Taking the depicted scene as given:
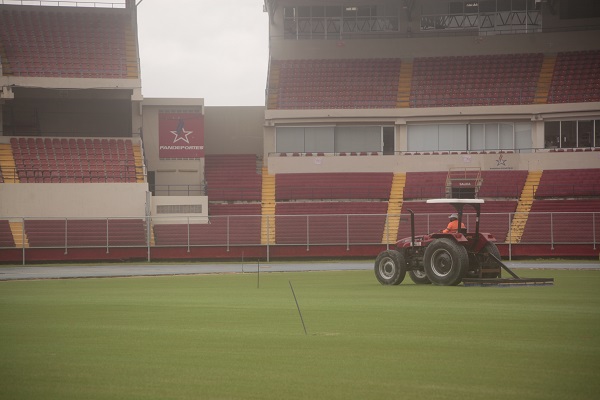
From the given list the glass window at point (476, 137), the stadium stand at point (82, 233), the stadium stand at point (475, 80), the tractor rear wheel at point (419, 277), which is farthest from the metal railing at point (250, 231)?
the tractor rear wheel at point (419, 277)

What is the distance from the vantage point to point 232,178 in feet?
177

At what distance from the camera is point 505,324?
12.8m

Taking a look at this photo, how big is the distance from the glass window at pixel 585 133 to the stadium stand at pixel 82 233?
27021mm

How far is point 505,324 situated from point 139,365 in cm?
595

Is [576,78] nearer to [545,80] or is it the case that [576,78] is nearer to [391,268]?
[545,80]

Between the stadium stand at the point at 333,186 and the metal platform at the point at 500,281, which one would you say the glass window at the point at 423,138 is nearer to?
the stadium stand at the point at 333,186

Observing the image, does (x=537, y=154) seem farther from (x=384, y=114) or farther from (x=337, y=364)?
(x=337, y=364)

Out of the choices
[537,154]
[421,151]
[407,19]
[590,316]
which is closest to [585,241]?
[537,154]

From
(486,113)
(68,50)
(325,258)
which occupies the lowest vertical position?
(325,258)

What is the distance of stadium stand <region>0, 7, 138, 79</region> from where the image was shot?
52250mm

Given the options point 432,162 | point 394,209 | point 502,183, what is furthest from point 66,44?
point 502,183

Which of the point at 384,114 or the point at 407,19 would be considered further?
the point at 407,19

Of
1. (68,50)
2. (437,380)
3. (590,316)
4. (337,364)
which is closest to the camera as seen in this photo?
(437,380)

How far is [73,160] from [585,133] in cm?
3091
